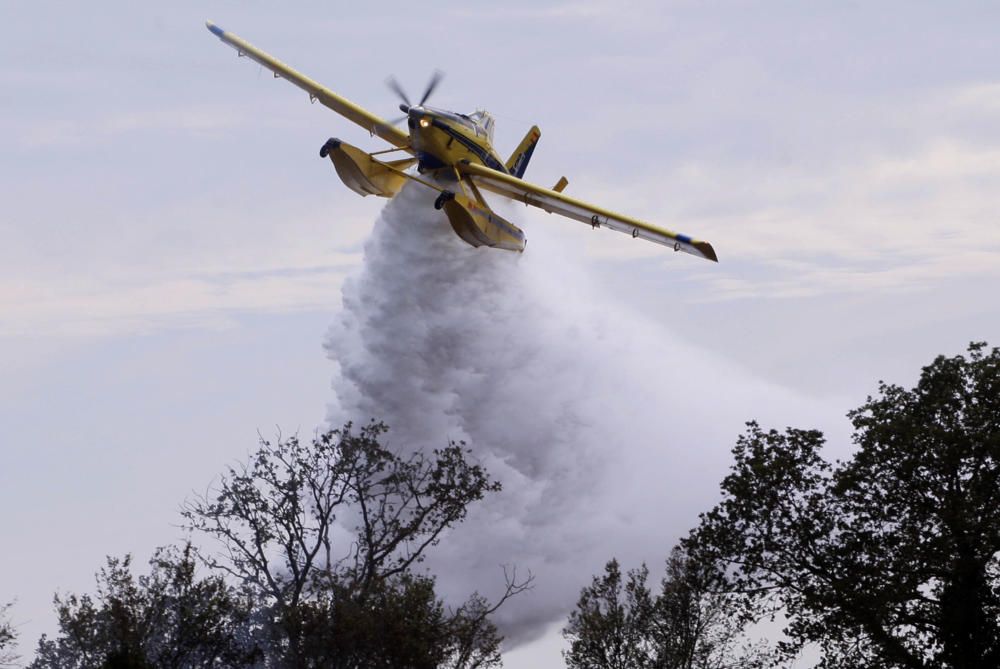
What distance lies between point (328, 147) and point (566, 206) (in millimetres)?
6858

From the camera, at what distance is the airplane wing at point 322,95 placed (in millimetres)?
41969

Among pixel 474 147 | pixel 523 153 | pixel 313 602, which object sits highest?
pixel 523 153

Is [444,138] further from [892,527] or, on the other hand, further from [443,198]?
[892,527]

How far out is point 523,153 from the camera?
45469 millimetres

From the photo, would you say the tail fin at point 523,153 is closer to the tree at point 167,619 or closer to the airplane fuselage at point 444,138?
the airplane fuselage at point 444,138

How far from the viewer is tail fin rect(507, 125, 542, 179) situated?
4506 cm

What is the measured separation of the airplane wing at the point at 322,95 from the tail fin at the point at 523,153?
4.52m

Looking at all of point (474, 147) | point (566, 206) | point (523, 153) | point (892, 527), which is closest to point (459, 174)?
point (474, 147)

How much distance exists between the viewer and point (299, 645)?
28359 millimetres

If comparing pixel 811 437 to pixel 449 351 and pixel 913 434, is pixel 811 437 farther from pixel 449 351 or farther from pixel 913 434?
pixel 449 351

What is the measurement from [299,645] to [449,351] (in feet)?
51.4

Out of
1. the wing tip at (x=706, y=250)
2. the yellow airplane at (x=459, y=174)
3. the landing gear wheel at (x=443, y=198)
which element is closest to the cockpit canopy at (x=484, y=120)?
the yellow airplane at (x=459, y=174)

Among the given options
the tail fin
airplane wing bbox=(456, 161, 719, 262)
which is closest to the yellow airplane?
airplane wing bbox=(456, 161, 719, 262)

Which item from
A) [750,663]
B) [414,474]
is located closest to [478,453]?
[414,474]
